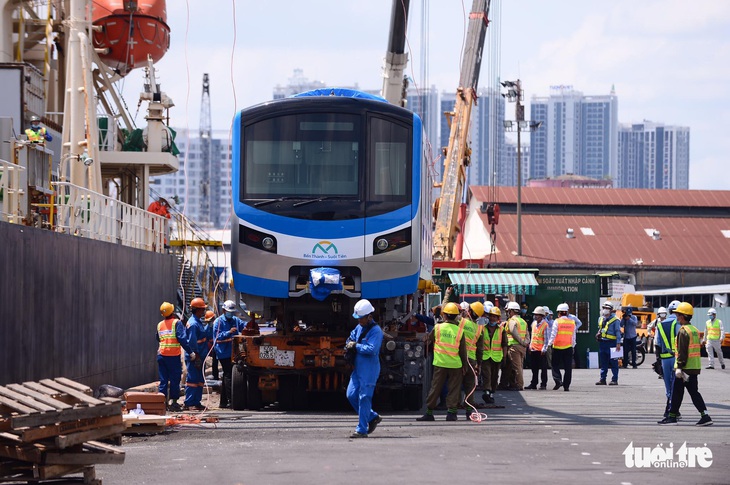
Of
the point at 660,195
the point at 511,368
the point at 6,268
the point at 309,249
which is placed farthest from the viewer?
the point at 660,195

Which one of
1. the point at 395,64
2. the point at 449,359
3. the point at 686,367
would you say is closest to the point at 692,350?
the point at 686,367

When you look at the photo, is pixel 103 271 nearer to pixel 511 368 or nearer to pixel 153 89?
pixel 511 368

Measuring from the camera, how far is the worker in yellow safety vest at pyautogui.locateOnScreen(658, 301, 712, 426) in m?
15.7

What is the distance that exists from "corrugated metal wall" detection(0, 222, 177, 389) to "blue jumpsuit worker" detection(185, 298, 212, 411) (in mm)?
1592

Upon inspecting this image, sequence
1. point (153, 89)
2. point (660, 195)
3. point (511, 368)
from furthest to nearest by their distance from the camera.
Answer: point (660, 195), point (153, 89), point (511, 368)

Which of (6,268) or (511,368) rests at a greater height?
(6,268)

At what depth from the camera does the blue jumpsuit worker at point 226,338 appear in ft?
60.1

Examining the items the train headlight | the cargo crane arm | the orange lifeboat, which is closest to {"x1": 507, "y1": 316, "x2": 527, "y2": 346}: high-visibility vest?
the train headlight

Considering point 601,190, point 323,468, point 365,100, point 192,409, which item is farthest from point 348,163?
point 601,190

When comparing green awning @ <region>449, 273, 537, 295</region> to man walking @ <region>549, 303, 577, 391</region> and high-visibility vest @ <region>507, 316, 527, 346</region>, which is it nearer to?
man walking @ <region>549, 303, 577, 391</region>

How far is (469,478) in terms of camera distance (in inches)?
398

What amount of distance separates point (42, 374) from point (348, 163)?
495cm

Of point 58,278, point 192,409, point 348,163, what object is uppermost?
point 348,163

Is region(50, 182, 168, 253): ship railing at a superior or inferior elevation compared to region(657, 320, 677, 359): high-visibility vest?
superior
